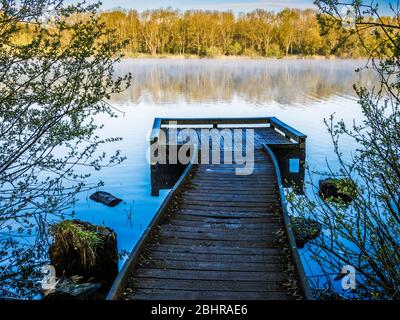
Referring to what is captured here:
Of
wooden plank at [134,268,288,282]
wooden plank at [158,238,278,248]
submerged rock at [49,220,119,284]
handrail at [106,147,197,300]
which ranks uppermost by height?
handrail at [106,147,197,300]

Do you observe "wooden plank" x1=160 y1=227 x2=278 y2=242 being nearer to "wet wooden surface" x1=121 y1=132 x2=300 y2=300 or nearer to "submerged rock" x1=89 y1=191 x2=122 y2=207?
"wet wooden surface" x1=121 y1=132 x2=300 y2=300

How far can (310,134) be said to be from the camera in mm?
21672

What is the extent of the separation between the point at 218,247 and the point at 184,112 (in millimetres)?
22529

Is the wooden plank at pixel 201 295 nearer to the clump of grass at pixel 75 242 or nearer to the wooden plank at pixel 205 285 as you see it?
the wooden plank at pixel 205 285

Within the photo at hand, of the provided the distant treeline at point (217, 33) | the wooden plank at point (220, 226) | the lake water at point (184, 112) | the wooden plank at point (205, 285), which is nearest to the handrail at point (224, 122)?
the lake water at point (184, 112)

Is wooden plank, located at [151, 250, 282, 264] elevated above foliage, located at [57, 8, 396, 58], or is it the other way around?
foliage, located at [57, 8, 396, 58]

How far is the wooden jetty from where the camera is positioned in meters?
4.69

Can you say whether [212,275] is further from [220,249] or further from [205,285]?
[220,249]

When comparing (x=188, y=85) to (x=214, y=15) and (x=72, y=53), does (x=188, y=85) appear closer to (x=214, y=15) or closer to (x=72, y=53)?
Answer: (x=72, y=53)

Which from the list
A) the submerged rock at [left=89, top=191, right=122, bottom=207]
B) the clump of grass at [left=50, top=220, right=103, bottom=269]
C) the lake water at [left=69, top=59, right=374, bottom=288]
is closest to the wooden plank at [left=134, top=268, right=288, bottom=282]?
the lake water at [left=69, top=59, right=374, bottom=288]

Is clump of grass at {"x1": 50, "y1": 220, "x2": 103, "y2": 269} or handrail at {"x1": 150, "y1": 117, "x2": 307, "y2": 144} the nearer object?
clump of grass at {"x1": 50, "y1": 220, "x2": 103, "y2": 269}
